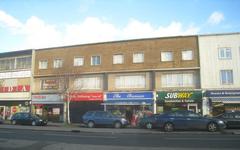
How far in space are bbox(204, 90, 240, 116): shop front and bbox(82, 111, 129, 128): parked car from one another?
9.39m

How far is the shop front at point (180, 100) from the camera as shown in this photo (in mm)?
30578

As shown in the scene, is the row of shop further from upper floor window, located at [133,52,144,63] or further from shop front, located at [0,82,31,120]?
upper floor window, located at [133,52,144,63]

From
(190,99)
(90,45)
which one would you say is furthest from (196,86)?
(90,45)

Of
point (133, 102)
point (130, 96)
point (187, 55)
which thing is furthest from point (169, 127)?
point (187, 55)

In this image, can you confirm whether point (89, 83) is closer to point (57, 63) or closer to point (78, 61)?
point (78, 61)

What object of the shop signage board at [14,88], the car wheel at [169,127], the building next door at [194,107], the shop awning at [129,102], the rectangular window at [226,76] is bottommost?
the car wheel at [169,127]

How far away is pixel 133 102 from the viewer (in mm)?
32531

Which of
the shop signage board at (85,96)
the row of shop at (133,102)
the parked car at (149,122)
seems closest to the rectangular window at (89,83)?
the shop signage board at (85,96)

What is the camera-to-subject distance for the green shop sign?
100ft

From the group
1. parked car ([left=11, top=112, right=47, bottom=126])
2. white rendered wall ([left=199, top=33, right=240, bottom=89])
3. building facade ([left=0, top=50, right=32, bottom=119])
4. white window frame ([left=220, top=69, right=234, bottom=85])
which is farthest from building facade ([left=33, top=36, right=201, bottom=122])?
parked car ([left=11, top=112, right=47, bottom=126])

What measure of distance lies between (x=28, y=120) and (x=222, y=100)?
20078mm

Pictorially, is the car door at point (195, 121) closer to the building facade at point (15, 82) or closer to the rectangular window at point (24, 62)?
the building facade at point (15, 82)

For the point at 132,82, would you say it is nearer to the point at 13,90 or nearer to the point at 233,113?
the point at 233,113

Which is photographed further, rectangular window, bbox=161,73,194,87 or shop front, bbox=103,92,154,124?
shop front, bbox=103,92,154,124
